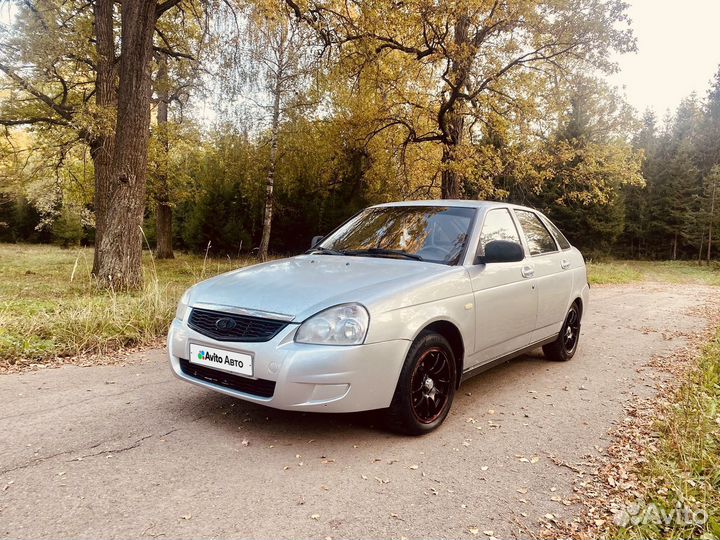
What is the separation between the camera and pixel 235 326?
3.26 m

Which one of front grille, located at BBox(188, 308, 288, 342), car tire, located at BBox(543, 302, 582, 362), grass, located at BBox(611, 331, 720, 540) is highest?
front grille, located at BBox(188, 308, 288, 342)

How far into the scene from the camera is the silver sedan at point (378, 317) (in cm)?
306

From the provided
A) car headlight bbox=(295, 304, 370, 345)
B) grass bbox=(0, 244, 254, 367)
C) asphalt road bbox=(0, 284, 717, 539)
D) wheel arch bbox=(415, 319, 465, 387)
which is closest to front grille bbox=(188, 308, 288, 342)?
car headlight bbox=(295, 304, 370, 345)

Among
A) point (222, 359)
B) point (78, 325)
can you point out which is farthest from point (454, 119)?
point (222, 359)

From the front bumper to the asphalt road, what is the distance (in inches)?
14.3

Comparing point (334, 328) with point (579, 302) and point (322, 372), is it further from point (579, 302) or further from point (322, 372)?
point (579, 302)

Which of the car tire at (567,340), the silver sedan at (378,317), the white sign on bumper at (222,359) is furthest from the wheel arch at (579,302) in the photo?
the white sign on bumper at (222,359)

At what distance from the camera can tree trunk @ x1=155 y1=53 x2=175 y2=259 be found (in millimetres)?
17734

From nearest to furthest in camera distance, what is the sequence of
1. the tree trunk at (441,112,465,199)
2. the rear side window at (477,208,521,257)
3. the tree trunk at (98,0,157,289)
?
1. the rear side window at (477,208,521,257)
2. the tree trunk at (98,0,157,289)
3. the tree trunk at (441,112,465,199)

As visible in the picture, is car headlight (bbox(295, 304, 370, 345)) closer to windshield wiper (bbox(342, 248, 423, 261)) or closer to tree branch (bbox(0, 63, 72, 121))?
windshield wiper (bbox(342, 248, 423, 261))

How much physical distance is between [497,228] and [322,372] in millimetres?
2438

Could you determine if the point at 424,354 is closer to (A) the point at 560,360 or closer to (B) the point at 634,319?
(A) the point at 560,360

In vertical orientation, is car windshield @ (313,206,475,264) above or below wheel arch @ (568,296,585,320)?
above

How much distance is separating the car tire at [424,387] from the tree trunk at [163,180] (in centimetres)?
1617
